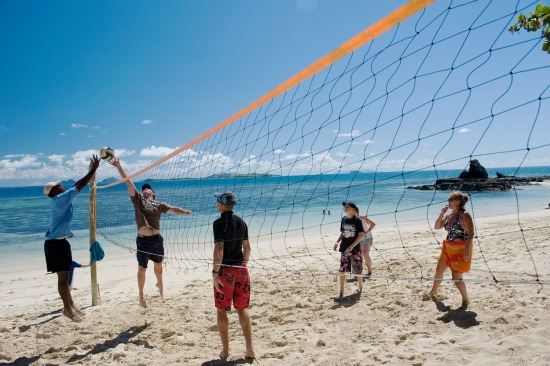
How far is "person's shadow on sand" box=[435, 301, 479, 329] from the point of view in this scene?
3139 millimetres

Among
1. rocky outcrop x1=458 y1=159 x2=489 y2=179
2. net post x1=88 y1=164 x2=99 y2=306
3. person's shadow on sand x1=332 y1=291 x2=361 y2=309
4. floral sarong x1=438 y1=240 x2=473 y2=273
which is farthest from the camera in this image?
rocky outcrop x1=458 y1=159 x2=489 y2=179

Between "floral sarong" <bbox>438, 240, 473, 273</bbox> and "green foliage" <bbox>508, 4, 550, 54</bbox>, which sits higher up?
"green foliage" <bbox>508, 4, 550, 54</bbox>

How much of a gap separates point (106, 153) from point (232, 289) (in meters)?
2.38

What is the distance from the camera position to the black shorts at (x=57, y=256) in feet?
10.1

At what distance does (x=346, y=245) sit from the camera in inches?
165

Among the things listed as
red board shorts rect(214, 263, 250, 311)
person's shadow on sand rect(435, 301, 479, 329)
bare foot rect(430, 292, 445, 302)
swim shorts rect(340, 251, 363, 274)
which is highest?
red board shorts rect(214, 263, 250, 311)

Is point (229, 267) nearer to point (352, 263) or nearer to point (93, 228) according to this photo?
point (352, 263)

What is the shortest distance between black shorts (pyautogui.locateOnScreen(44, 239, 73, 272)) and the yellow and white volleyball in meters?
1.21

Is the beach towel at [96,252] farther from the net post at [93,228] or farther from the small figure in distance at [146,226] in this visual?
the small figure in distance at [146,226]

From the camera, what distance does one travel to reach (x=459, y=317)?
3277 millimetres

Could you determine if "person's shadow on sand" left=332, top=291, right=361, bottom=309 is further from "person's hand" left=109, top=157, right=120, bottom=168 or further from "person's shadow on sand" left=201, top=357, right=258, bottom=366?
"person's hand" left=109, top=157, right=120, bottom=168

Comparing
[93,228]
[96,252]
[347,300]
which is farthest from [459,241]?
[93,228]

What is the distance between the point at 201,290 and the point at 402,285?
8.87 feet

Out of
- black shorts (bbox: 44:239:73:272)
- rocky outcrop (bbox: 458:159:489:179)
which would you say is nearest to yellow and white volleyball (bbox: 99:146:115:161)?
black shorts (bbox: 44:239:73:272)
